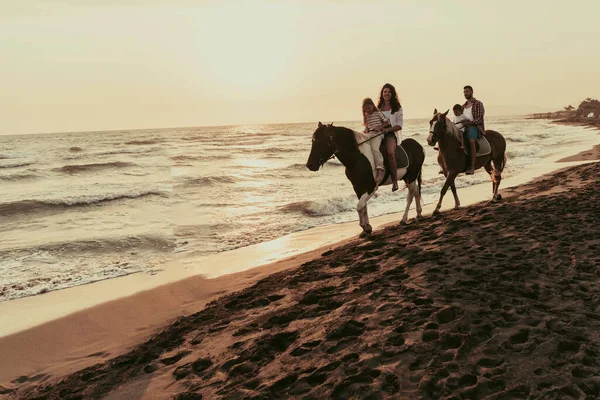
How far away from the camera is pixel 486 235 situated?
6.80 meters

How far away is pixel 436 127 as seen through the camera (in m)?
9.65

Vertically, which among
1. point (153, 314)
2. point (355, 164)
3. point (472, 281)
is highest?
point (355, 164)

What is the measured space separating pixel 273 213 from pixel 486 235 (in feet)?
26.4

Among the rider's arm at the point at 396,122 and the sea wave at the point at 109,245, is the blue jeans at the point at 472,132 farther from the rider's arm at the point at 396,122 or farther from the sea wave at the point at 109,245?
the sea wave at the point at 109,245

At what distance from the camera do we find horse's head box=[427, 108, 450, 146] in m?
9.62

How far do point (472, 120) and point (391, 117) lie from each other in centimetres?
308

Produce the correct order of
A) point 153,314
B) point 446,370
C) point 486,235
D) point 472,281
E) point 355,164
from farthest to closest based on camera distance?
point 355,164
point 486,235
point 153,314
point 472,281
point 446,370

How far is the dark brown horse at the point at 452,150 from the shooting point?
383 inches

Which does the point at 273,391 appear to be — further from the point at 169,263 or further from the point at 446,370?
the point at 169,263

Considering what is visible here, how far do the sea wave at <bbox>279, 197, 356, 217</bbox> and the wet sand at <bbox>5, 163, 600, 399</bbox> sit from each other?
6.85 metres

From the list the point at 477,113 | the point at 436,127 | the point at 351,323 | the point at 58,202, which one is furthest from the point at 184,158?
the point at 351,323

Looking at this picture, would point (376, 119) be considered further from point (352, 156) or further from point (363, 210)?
point (363, 210)

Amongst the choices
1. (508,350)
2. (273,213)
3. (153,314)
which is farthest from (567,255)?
(273,213)

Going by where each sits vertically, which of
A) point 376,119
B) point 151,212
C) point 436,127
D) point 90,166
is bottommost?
point 151,212
